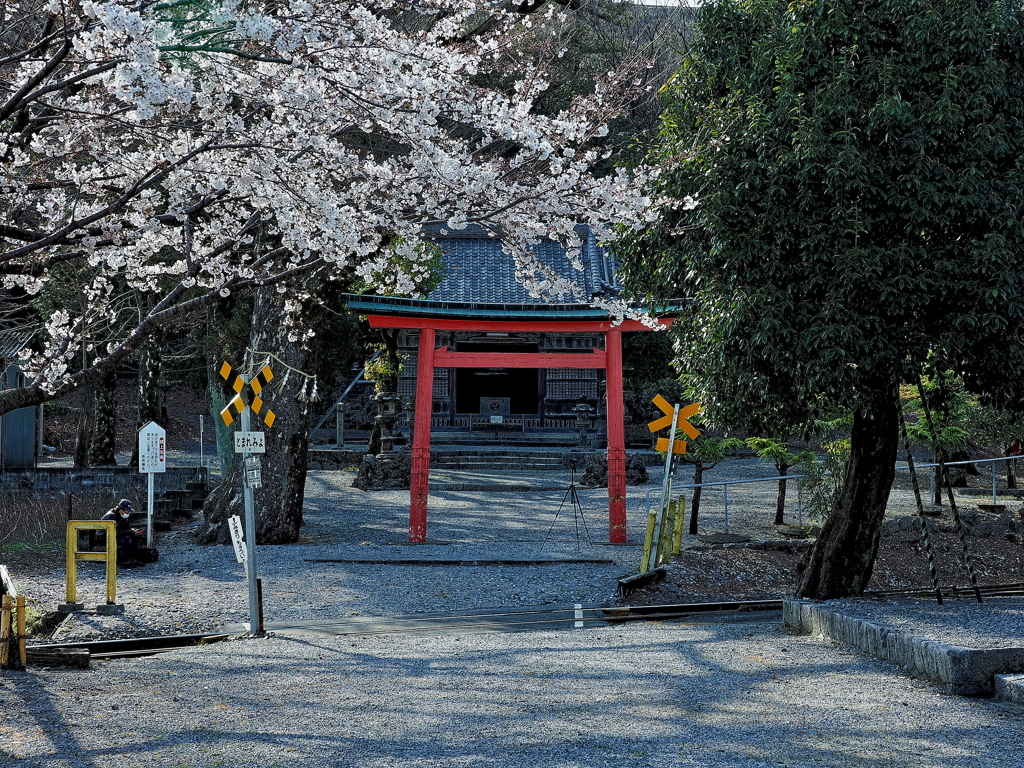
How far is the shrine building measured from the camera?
14.0 meters

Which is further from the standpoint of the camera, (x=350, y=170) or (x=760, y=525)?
(x=760, y=525)

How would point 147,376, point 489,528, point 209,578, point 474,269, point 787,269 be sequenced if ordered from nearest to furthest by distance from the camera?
point 787,269, point 209,578, point 489,528, point 474,269, point 147,376

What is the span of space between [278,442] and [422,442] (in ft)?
7.23

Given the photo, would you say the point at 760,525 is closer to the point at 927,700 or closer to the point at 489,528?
the point at 489,528

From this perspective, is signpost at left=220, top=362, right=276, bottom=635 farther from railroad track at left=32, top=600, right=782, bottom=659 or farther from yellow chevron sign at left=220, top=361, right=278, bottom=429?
railroad track at left=32, top=600, right=782, bottom=659

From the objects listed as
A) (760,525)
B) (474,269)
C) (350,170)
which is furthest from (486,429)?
(350,170)

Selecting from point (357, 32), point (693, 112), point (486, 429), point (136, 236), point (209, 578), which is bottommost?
point (209, 578)

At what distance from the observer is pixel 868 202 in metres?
7.65

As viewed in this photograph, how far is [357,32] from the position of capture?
5902 millimetres

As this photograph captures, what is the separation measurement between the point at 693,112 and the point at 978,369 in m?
3.56

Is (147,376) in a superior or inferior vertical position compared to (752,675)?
superior

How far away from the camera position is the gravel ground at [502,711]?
4738mm

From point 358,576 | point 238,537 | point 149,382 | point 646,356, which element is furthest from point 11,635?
point 646,356

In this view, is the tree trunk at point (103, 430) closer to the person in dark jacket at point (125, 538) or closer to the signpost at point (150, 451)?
the signpost at point (150, 451)
